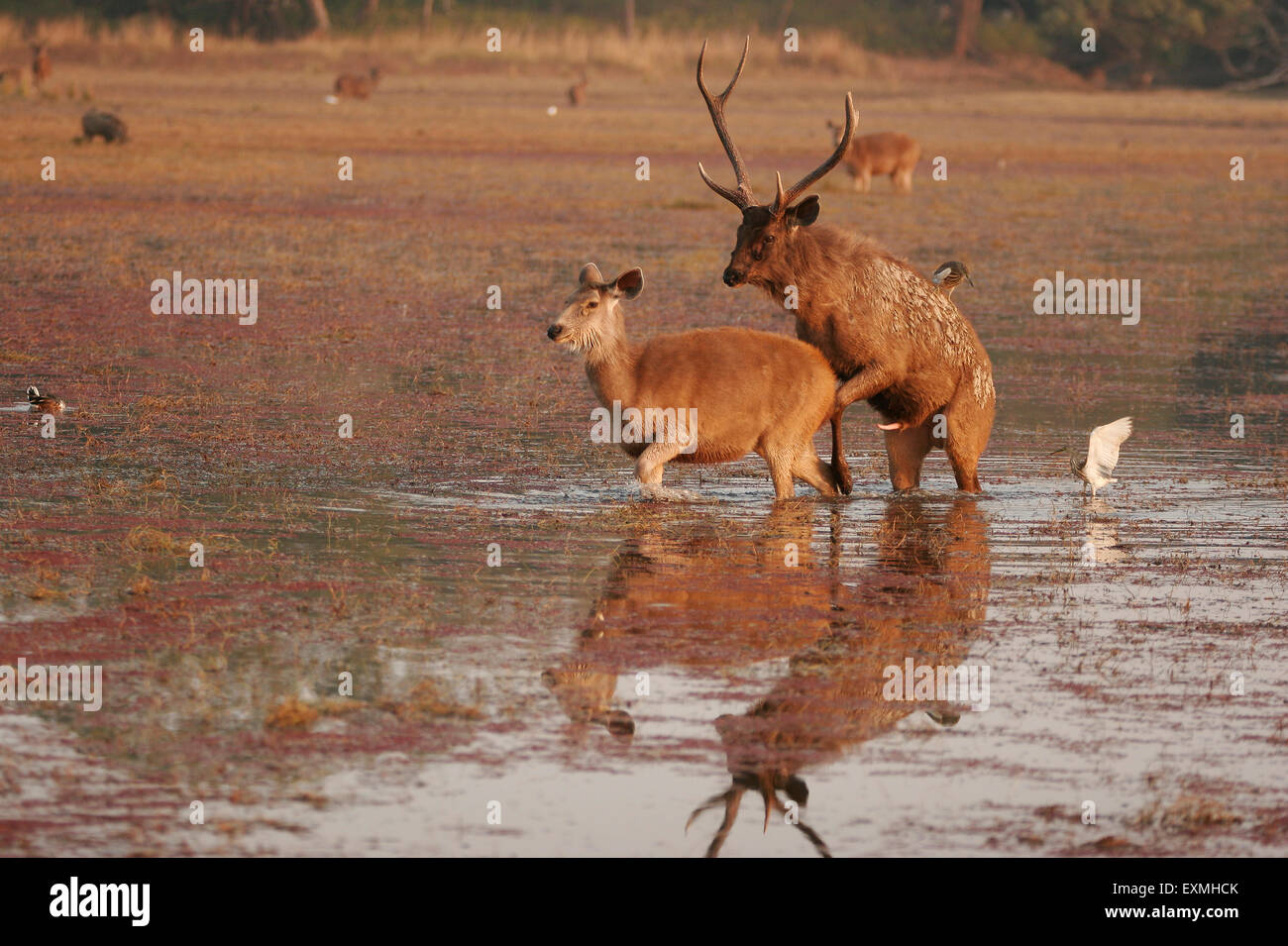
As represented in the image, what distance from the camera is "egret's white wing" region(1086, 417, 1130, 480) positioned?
11.4m

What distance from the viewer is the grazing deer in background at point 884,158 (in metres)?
33.3

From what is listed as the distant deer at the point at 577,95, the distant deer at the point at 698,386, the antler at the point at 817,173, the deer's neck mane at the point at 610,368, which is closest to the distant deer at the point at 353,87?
the distant deer at the point at 577,95

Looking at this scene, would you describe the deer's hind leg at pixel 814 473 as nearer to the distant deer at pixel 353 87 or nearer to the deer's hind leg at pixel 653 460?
the deer's hind leg at pixel 653 460

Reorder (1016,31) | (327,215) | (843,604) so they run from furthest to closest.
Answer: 1. (1016,31)
2. (327,215)
3. (843,604)

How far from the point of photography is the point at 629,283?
10.8 meters

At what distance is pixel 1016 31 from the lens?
64625 mm

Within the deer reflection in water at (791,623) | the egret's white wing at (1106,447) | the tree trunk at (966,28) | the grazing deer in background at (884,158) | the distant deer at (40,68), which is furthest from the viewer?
the tree trunk at (966,28)

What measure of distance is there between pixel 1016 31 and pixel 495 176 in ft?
118

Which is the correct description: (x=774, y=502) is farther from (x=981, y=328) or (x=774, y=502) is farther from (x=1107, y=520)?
(x=981, y=328)

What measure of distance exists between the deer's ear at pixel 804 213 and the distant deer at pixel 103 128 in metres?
25.2

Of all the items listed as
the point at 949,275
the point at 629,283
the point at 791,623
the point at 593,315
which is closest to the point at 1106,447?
the point at 949,275

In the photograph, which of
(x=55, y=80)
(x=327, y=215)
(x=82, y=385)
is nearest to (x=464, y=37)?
(x=55, y=80)

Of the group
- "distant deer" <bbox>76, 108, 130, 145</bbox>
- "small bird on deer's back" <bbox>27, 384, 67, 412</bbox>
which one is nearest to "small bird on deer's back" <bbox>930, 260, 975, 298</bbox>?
"small bird on deer's back" <bbox>27, 384, 67, 412</bbox>

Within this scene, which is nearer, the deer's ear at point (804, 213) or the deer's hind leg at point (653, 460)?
the deer's hind leg at point (653, 460)
